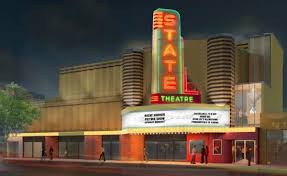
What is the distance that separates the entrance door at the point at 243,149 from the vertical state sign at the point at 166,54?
7853 millimetres

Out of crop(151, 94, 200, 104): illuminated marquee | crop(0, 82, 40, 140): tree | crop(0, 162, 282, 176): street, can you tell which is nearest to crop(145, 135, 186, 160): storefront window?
crop(151, 94, 200, 104): illuminated marquee

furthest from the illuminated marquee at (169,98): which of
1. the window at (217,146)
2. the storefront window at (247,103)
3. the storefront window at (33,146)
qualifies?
the storefront window at (33,146)

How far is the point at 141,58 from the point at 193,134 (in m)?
11.0

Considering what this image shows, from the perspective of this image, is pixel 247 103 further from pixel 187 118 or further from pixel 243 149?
pixel 187 118

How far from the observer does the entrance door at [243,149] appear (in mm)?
49344

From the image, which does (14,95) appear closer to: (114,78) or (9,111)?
(9,111)

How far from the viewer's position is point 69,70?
71.0 m

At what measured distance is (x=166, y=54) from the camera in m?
53.1

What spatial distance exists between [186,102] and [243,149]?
6925 millimetres

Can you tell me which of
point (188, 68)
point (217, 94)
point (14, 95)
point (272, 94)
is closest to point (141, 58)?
point (188, 68)

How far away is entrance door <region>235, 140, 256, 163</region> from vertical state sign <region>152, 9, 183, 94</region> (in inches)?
309

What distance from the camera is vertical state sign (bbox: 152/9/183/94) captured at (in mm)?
52594

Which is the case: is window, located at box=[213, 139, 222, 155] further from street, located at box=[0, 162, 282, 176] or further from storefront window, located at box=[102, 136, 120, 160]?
storefront window, located at box=[102, 136, 120, 160]

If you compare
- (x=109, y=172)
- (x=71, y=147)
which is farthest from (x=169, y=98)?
(x=71, y=147)
